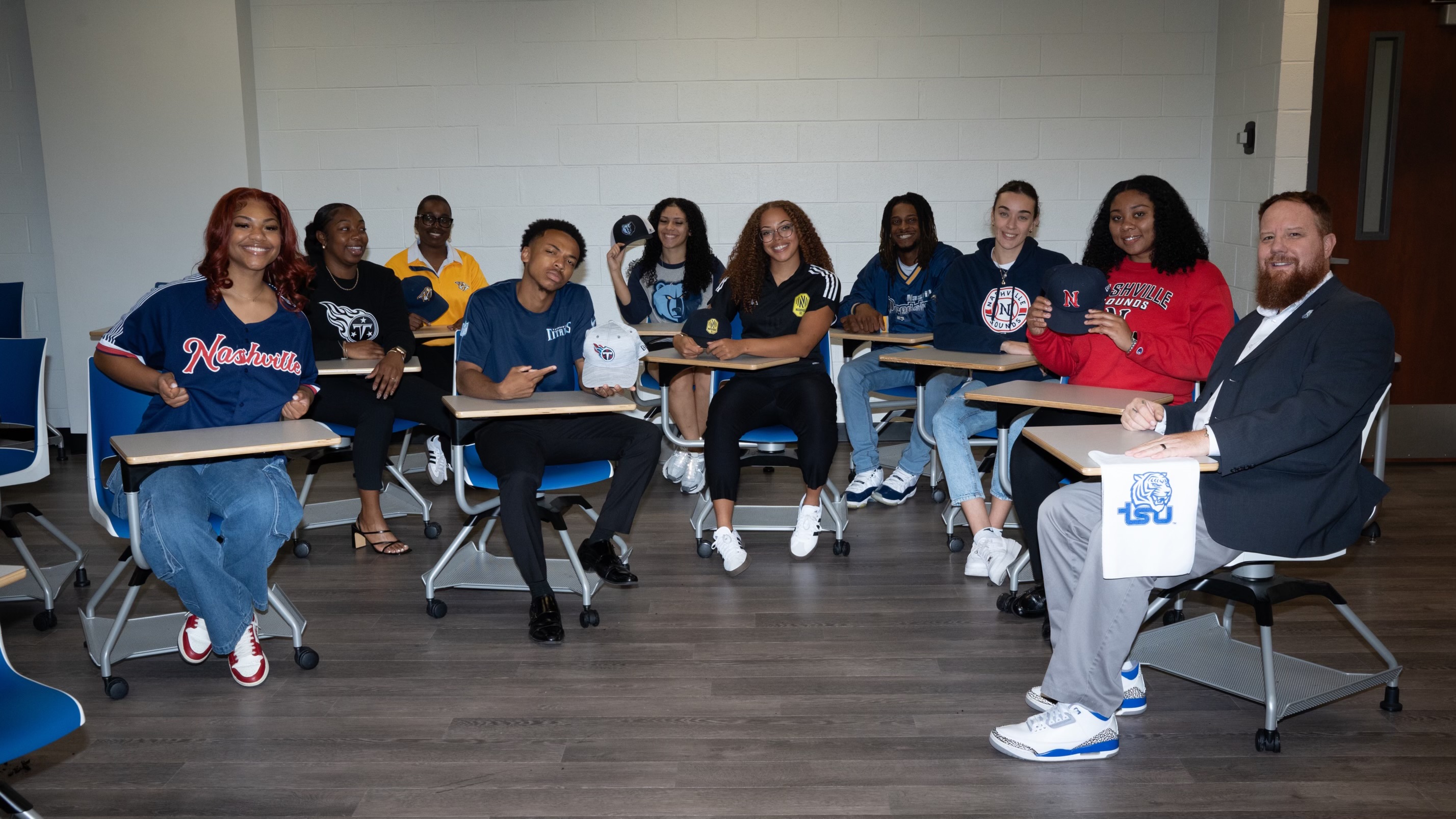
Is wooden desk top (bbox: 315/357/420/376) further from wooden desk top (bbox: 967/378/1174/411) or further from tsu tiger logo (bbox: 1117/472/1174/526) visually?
tsu tiger logo (bbox: 1117/472/1174/526)

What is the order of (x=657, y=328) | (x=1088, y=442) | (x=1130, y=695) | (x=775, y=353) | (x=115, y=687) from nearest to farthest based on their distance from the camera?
(x=1088, y=442) → (x=1130, y=695) → (x=115, y=687) → (x=775, y=353) → (x=657, y=328)

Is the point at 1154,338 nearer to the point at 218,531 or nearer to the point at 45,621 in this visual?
the point at 218,531

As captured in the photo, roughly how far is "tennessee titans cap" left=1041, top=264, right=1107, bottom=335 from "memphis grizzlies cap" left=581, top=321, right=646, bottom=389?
127 cm

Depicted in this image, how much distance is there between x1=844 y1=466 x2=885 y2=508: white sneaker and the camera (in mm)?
4598

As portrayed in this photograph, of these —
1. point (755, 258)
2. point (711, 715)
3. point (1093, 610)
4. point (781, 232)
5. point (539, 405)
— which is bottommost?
point (711, 715)

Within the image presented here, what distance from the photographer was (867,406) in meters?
4.77

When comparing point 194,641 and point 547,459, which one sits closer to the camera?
point 194,641

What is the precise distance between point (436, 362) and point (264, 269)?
1.96 meters

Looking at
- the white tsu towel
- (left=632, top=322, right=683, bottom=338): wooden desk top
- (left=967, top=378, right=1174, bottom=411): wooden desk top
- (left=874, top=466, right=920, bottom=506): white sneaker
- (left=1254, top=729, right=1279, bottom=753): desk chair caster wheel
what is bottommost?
(left=1254, top=729, right=1279, bottom=753): desk chair caster wheel

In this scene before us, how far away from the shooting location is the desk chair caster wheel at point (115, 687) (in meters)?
2.78

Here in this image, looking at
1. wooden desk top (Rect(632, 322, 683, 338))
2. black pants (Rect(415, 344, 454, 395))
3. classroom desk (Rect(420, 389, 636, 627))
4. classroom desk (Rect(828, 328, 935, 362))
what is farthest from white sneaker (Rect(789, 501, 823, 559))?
black pants (Rect(415, 344, 454, 395))

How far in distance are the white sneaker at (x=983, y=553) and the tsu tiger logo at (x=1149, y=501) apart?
1452 millimetres

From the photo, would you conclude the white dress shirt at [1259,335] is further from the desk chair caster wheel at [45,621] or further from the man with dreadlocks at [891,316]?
the desk chair caster wheel at [45,621]

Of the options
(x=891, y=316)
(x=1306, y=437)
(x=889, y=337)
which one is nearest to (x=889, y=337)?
(x=889, y=337)
